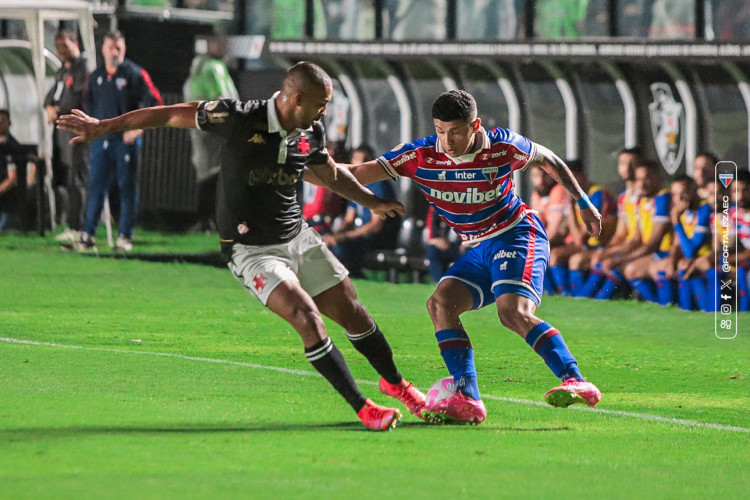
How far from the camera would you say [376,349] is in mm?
6977

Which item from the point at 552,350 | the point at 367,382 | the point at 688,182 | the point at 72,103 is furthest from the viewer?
the point at 72,103

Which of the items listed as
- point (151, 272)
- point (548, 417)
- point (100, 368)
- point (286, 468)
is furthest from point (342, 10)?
point (286, 468)

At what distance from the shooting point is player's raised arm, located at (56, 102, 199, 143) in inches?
258

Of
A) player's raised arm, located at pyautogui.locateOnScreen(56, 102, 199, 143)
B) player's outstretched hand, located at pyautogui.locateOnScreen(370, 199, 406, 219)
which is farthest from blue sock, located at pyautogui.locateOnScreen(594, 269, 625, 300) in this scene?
player's raised arm, located at pyautogui.locateOnScreen(56, 102, 199, 143)

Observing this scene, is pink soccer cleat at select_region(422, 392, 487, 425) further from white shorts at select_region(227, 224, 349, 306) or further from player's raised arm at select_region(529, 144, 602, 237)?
player's raised arm at select_region(529, 144, 602, 237)

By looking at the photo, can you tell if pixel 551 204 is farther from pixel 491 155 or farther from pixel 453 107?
pixel 453 107

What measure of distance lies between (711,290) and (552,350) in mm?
6461

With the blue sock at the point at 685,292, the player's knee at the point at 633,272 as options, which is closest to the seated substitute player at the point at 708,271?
the blue sock at the point at 685,292

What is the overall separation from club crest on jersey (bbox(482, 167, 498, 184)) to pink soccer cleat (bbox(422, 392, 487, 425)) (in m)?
1.12

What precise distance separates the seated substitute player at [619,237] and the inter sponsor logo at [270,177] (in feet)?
23.2

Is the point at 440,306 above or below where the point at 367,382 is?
above

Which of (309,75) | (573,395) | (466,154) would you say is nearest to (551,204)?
(466,154)

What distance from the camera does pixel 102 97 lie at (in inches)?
635

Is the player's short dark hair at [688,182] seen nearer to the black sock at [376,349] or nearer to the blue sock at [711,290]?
the blue sock at [711,290]
